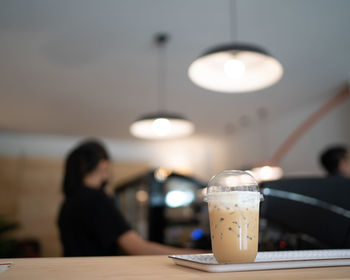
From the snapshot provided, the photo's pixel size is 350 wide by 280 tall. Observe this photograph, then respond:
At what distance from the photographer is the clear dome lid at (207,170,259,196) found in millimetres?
696

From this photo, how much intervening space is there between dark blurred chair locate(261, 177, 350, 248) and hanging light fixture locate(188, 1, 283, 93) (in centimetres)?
66

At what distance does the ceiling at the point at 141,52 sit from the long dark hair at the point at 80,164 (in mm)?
1287

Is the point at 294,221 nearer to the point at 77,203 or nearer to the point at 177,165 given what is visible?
the point at 77,203

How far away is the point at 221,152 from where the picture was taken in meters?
7.36

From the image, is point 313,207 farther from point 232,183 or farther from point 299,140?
point 299,140

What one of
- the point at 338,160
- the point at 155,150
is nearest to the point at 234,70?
the point at 338,160

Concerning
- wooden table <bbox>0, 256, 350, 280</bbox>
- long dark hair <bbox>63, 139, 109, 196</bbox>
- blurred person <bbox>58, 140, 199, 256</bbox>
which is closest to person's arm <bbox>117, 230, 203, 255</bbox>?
blurred person <bbox>58, 140, 199, 256</bbox>

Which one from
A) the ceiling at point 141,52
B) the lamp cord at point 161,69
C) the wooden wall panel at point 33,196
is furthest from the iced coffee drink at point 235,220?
the wooden wall panel at point 33,196

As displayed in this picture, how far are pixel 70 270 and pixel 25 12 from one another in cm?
249

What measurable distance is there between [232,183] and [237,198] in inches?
1.3

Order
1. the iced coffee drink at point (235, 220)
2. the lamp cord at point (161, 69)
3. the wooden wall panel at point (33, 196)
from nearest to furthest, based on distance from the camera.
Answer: the iced coffee drink at point (235, 220)
the lamp cord at point (161, 69)
the wooden wall panel at point (33, 196)

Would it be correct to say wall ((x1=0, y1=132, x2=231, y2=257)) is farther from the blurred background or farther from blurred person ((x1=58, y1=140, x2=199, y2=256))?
blurred person ((x1=58, y1=140, x2=199, y2=256))

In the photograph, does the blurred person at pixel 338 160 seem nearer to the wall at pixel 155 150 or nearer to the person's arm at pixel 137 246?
the person's arm at pixel 137 246

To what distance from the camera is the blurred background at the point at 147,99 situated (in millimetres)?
2719
